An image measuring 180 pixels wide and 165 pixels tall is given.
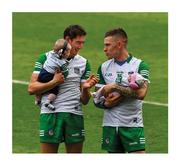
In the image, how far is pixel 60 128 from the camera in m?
9.94

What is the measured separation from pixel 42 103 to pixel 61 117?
26 cm

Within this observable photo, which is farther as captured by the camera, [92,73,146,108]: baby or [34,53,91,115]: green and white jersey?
[34,53,91,115]: green and white jersey

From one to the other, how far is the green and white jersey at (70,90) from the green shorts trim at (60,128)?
0.07 meters

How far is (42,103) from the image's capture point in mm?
10008

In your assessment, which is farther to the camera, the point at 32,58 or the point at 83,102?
the point at 32,58

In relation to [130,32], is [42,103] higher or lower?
lower

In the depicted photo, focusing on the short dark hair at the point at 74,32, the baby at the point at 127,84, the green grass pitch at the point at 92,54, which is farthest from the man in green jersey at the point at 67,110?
the green grass pitch at the point at 92,54

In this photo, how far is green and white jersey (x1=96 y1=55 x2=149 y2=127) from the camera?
9953 millimetres

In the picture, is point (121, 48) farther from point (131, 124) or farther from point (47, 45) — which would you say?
point (47, 45)

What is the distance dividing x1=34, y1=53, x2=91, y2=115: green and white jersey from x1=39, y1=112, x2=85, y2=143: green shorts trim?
0.07 metres

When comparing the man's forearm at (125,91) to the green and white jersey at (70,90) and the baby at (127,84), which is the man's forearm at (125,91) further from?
the green and white jersey at (70,90)

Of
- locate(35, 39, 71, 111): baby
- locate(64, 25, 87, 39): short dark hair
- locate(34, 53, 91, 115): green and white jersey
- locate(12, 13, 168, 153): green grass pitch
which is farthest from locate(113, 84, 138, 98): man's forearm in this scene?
locate(12, 13, 168, 153): green grass pitch

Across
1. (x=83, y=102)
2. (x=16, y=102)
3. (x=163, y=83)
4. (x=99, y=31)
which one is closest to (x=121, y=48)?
(x=83, y=102)

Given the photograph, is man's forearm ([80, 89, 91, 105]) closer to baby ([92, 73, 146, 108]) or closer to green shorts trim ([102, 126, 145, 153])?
baby ([92, 73, 146, 108])
